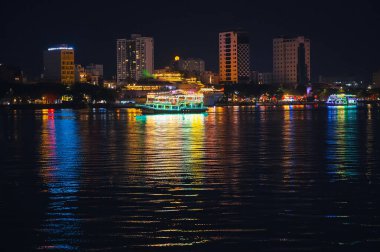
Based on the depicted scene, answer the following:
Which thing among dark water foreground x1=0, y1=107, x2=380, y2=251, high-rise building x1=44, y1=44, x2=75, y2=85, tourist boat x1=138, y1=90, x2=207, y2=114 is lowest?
dark water foreground x1=0, y1=107, x2=380, y2=251

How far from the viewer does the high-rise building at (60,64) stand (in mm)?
192375

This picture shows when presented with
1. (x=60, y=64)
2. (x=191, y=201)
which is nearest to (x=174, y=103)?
(x=191, y=201)

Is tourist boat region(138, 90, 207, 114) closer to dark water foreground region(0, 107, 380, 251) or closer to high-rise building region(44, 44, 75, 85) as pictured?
dark water foreground region(0, 107, 380, 251)

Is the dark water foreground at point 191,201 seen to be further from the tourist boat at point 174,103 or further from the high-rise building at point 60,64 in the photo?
the high-rise building at point 60,64

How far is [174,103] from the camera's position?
10156cm

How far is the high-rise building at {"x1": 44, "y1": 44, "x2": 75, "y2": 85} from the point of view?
192375mm

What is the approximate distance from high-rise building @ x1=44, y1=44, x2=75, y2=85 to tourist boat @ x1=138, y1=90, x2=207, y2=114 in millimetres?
89578

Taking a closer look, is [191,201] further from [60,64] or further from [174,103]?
[60,64]

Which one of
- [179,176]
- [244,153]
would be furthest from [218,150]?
[179,176]

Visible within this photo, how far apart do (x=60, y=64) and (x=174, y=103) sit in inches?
3937

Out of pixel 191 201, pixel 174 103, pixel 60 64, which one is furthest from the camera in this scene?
pixel 60 64

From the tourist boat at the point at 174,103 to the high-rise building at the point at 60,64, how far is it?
3527 inches

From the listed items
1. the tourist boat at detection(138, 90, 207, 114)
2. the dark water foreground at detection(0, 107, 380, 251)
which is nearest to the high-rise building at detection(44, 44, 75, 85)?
the tourist boat at detection(138, 90, 207, 114)

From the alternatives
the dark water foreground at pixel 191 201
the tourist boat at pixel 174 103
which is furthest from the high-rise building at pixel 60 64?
the dark water foreground at pixel 191 201
